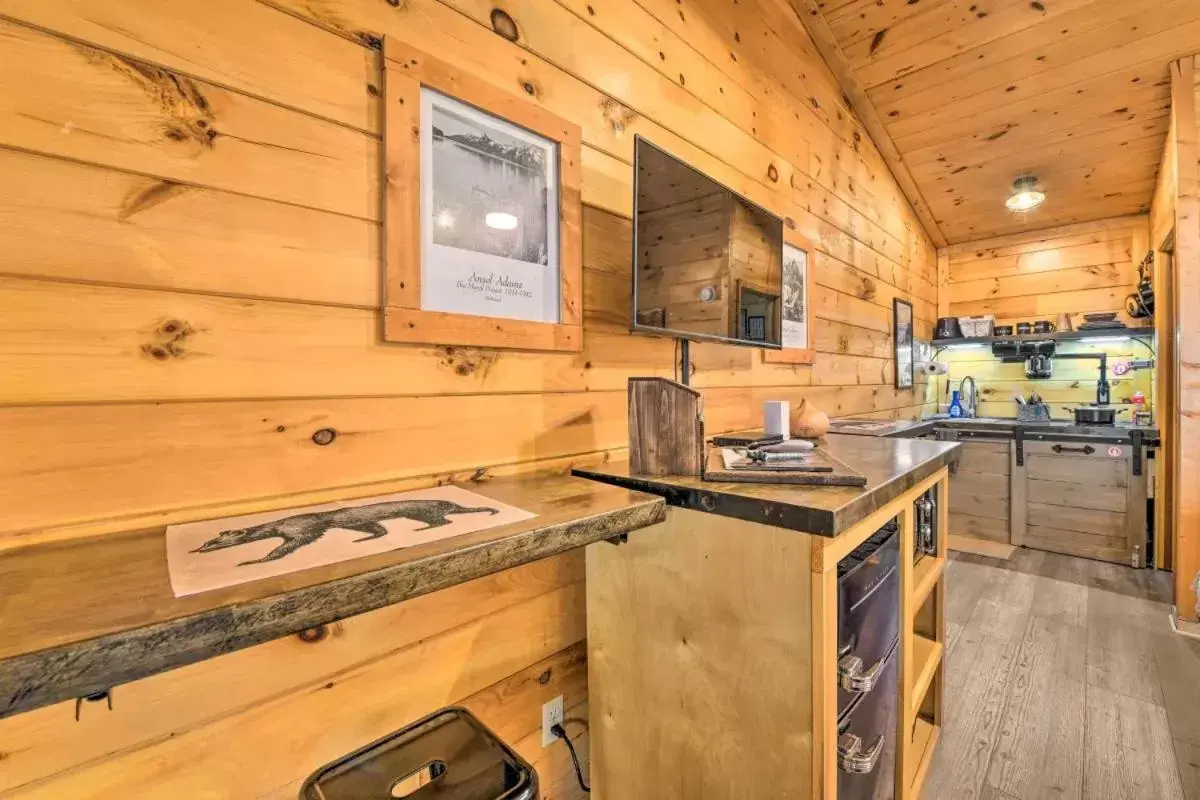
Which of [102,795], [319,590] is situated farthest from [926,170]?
[102,795]

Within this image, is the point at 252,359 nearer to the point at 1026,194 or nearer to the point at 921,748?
the point at 921,748

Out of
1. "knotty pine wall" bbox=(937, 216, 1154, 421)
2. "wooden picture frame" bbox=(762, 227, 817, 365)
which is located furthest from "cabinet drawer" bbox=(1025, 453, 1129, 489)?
"wooden picture frame" bbox=(762, 227, 817, 365)

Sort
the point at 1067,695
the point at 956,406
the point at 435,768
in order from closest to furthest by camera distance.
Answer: the point at 435,768
the point at 1067,695
the point at 956,406

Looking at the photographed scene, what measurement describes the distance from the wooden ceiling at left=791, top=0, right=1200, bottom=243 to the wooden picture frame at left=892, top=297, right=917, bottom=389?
2.90 feet

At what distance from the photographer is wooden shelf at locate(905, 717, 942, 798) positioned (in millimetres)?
1502

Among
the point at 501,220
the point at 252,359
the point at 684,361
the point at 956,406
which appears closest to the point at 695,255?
the point at 684,361

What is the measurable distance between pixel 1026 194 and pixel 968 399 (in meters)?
1.69

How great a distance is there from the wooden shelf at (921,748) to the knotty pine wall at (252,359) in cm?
98

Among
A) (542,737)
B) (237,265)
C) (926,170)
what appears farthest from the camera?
(926,170)

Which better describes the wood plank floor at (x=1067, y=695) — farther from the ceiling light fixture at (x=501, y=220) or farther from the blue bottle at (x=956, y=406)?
the ceiling light fixture at (x=501, y=220)

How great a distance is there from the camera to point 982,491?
382 cm

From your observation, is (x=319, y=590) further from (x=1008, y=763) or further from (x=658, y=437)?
(x=1008, y=763)

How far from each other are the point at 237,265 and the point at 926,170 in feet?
13.5

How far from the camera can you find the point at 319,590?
1.83ft
